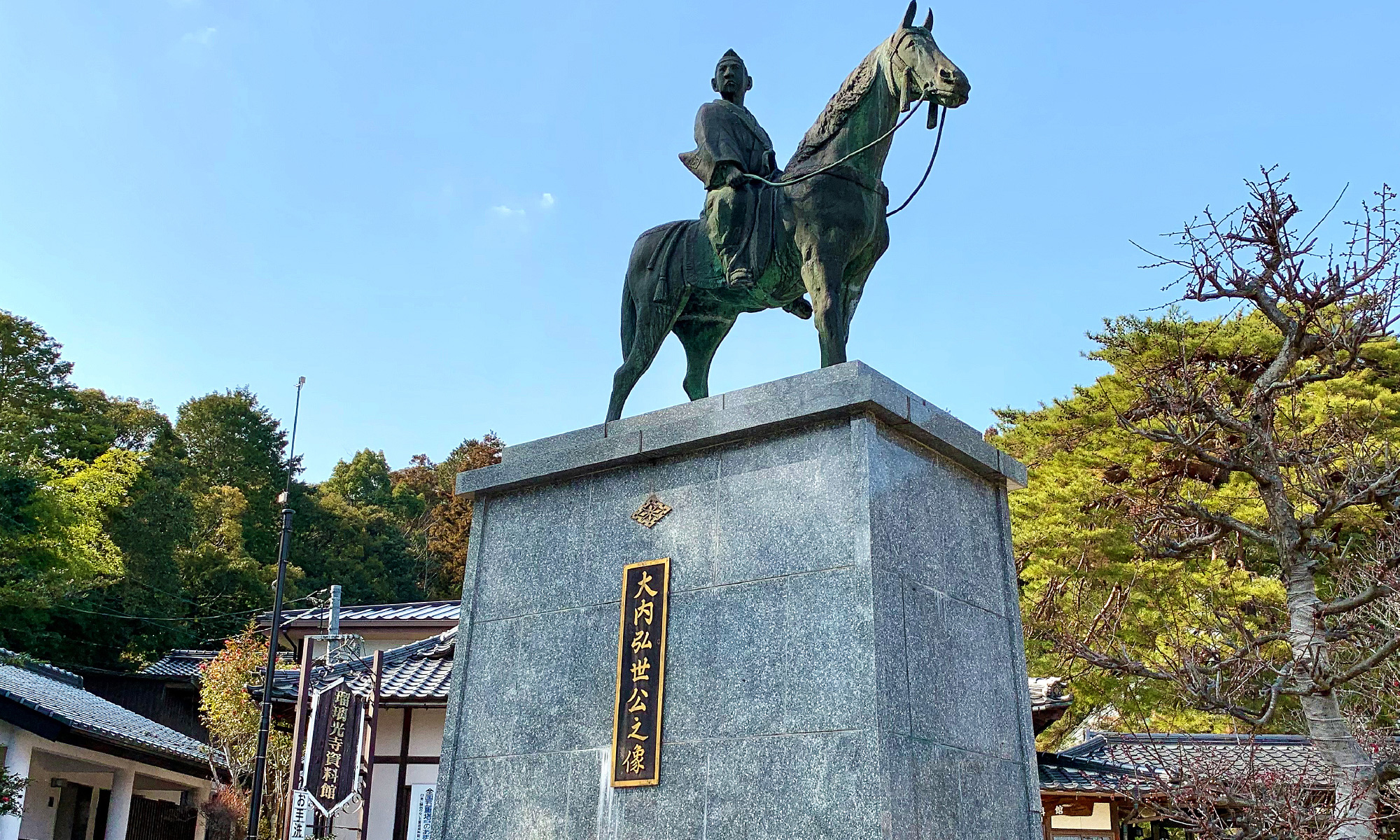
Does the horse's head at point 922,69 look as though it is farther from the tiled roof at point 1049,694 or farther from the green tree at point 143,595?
the green tree at point 143,595

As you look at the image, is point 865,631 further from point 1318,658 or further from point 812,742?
point 1318,658

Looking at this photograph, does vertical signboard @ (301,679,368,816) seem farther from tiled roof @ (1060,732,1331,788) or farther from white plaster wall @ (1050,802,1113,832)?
white plaster wall @ (1050,802,1113,832)

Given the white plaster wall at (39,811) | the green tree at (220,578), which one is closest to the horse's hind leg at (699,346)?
the white plaster wall at (39,811)

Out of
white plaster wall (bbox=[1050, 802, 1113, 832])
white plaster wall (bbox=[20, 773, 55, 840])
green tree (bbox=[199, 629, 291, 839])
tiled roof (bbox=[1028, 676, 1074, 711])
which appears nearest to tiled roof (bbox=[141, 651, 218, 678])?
white plaster wall (bbox=[20, 773, 55, 840])

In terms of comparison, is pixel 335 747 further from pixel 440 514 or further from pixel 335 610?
pixel 440 514

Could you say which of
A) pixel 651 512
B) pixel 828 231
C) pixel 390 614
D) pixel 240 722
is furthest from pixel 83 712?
pixel 828 231

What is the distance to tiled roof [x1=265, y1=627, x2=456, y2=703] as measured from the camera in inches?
655

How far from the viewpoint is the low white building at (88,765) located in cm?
1598

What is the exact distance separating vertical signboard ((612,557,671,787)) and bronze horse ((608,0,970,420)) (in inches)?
62.4

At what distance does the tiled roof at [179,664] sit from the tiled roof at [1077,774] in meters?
20.2

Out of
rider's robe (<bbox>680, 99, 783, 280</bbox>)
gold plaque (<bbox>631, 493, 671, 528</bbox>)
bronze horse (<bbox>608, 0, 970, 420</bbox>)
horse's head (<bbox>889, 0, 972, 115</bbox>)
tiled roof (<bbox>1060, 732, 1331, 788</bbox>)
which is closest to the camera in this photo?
horse's head (<bbox>889, 0, 972, 115</bbox>)

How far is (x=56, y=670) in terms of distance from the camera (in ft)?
80.3

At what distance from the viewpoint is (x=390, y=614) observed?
27969 millimetres

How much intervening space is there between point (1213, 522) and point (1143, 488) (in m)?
9.03
